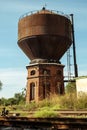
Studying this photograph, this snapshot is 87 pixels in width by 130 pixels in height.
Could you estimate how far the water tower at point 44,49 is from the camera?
31.4 metres

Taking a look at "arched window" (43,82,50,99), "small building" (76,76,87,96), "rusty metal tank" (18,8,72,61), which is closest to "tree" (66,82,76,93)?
"arched window" (43,82,50,99)

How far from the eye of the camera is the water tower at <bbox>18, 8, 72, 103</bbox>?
31375 mm

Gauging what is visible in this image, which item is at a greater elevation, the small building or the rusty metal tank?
the rusty metal tank

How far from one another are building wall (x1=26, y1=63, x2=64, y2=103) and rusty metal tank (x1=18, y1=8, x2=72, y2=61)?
114cm

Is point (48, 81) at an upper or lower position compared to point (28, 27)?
lower

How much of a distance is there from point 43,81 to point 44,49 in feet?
11.7

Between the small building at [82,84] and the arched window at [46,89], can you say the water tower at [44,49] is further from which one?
the small building at [82,84]

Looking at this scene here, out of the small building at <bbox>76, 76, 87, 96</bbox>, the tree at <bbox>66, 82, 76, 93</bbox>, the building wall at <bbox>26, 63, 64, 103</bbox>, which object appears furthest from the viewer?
the building wall at <bbox>26, 63, 64, 103</bbox>

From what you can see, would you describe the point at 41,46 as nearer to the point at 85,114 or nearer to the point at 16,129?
the point at 85,114

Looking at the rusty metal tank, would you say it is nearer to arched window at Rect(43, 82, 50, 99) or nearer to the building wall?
the building wall

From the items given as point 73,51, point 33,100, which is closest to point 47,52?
point 33,100

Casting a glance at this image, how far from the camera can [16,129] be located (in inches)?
369

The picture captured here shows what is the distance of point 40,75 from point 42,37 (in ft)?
13.8

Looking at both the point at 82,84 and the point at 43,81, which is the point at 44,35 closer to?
the point at 43,81
